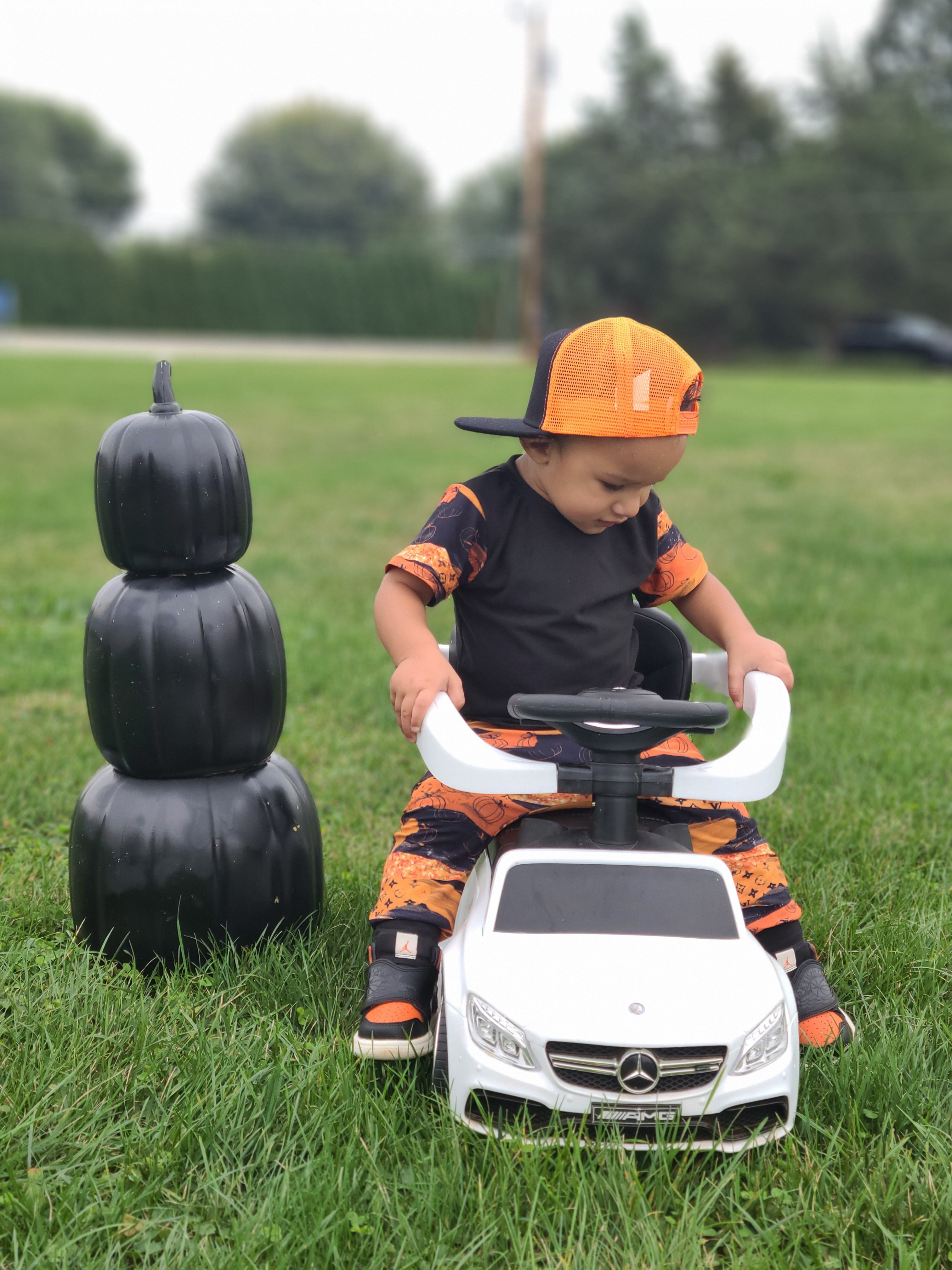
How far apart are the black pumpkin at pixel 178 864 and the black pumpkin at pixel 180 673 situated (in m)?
0.06

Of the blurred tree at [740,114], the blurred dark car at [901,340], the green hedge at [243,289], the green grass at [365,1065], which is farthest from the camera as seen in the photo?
the blurred tree at [740,114]

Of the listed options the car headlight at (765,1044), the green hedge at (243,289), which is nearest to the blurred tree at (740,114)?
the green hedge at (243,289)

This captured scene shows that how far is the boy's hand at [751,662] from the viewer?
86.4 inches

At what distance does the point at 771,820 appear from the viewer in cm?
309

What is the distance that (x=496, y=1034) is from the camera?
1662 mm

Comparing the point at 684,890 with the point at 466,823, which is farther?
the point at 466,823

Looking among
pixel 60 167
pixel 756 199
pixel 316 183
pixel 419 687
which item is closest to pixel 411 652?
pixel 419 687

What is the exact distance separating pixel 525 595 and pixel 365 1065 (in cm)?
88

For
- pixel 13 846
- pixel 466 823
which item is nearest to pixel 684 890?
pixel 466 823

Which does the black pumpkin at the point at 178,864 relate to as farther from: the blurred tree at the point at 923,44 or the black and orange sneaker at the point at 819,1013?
the blurred tree at the point at 923,44

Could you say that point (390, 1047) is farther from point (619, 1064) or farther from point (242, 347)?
point (242, 347)

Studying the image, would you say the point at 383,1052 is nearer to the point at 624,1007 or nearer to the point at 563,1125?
the point at 563,1125

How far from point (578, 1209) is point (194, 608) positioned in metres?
1.20

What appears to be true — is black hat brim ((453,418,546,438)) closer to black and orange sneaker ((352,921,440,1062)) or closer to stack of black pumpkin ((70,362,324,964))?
stack of black pumpkin ((70,362,324,964))
